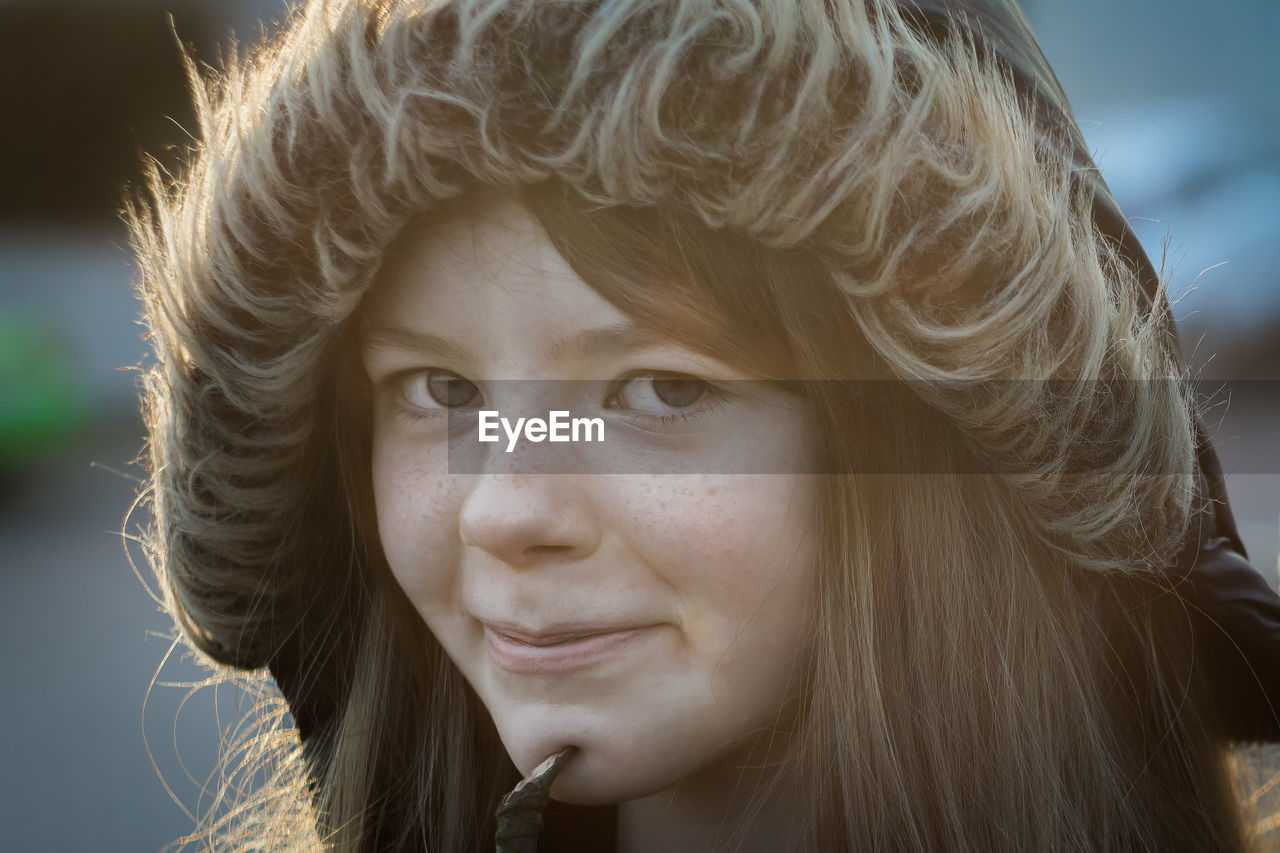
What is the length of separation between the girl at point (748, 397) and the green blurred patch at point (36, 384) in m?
0.34

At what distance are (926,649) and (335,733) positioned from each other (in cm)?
56

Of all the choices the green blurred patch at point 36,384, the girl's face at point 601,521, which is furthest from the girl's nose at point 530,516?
the green blurred patch at point 36,384

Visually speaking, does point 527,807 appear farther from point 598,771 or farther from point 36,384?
point 36,384

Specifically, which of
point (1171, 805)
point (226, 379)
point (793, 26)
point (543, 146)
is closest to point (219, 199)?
point (226, 379)

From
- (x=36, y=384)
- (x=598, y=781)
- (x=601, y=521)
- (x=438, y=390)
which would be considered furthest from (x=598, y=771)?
(x=36, y=384)

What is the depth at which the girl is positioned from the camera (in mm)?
532

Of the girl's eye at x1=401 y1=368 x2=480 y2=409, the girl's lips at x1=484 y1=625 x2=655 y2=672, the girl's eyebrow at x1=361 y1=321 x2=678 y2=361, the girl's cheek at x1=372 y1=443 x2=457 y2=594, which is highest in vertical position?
the girl's eye at x1=401 y1=368 x2=480 y2=409

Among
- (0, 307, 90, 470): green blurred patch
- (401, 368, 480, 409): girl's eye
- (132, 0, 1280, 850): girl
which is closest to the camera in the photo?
(132, 0, 1280, 850): girl

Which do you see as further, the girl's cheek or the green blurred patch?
the green blurred patch

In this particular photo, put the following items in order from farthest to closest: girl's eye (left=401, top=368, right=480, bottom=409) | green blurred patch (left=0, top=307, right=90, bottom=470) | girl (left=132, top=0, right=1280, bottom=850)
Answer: green blurred patch (left=0, top=307, right=90, bottom=470) → girl's eye (left=401, top=368, right=480, bottom=409) → girl (left=132, top=0, right=1280, bottom=850)

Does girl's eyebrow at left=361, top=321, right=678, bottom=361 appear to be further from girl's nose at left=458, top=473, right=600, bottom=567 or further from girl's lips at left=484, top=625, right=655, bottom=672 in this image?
girl's lips at left=484, top=625, right=655, bottom=672

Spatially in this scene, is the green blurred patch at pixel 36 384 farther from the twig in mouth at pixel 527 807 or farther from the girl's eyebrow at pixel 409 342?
the twig in mouth at pixel 527 807

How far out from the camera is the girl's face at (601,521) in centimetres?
57

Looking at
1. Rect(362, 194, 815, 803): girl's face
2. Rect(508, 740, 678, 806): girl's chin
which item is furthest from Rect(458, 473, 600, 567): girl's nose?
Rect(508, 740, 678, 806): girl's chin
